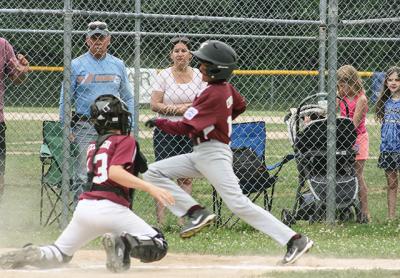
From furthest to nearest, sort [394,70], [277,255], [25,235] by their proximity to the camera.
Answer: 1. [394,70]
2. [25,235]
3. [277,255]

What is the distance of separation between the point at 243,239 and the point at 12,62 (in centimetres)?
276

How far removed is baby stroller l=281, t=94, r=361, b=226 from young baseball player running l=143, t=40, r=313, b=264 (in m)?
2.31

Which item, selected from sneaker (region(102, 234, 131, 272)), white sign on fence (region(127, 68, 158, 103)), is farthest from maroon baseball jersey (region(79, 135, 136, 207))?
white sign on fence (region(127, 68, 158, 103))

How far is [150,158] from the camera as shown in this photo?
14.7 metres

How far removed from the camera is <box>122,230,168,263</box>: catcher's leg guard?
22.6 ft

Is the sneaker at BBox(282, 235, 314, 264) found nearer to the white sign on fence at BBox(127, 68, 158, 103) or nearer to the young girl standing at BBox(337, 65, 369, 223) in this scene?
the young girl standing at BBox(337, 65, 369, 223)

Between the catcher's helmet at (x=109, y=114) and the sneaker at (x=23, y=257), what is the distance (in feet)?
3.18

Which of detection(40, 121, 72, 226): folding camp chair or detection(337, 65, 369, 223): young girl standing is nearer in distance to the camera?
detection(40, 121, 72, 226): folding camp chair

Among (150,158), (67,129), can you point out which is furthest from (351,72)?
(150,158)

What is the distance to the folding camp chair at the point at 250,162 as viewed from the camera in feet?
32.8

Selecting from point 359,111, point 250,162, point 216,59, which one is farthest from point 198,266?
point 359,111

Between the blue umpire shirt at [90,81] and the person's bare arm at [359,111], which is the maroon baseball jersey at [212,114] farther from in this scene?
the person's bare arm at [359,111]

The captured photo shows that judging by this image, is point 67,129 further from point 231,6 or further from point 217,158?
point 231,6

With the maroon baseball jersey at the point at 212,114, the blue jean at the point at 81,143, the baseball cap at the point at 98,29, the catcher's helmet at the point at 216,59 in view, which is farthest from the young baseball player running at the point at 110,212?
the baseball cap at the point at 98,29
